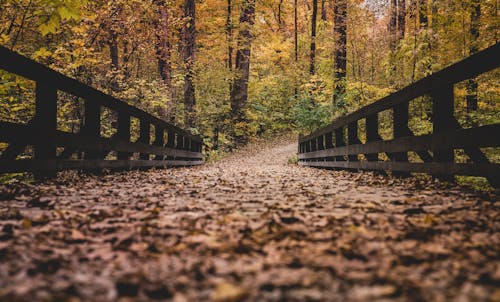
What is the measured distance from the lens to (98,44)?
34.8ft

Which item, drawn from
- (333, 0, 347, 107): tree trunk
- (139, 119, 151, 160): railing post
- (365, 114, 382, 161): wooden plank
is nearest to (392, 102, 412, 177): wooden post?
(365, 114, 382, 161): wooden plank

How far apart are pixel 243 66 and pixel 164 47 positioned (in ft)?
27.7

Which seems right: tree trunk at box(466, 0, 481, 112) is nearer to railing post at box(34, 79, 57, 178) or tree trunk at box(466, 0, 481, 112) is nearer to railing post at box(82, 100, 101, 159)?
railing post at box(82, 100, 101, 159)

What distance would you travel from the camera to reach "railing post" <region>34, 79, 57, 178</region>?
4.35m

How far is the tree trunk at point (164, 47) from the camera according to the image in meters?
12.7

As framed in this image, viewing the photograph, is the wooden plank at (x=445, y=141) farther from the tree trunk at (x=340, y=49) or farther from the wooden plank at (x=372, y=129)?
the tree trunk at (x=340, y=49)

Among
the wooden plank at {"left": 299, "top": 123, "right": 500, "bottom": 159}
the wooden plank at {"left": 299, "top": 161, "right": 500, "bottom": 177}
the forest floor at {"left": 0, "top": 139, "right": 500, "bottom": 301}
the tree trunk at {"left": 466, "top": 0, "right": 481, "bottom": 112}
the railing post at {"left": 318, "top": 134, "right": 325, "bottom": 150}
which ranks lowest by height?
the forest floor at {"left": 0, "top": 139, "right": 500, "bottom": 301}

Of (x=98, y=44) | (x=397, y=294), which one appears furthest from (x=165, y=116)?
(x=397, y=294)

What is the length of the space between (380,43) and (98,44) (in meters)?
7.68

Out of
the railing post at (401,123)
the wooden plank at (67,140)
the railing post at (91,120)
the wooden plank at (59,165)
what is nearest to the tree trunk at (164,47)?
the wooden plank at (67,140)

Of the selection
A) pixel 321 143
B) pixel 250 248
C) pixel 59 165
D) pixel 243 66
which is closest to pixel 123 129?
pixel 59 165

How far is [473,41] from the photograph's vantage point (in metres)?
8.88

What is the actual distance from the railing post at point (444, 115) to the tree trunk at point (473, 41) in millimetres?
5120

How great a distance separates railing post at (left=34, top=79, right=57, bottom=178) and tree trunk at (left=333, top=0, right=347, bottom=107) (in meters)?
11.1
